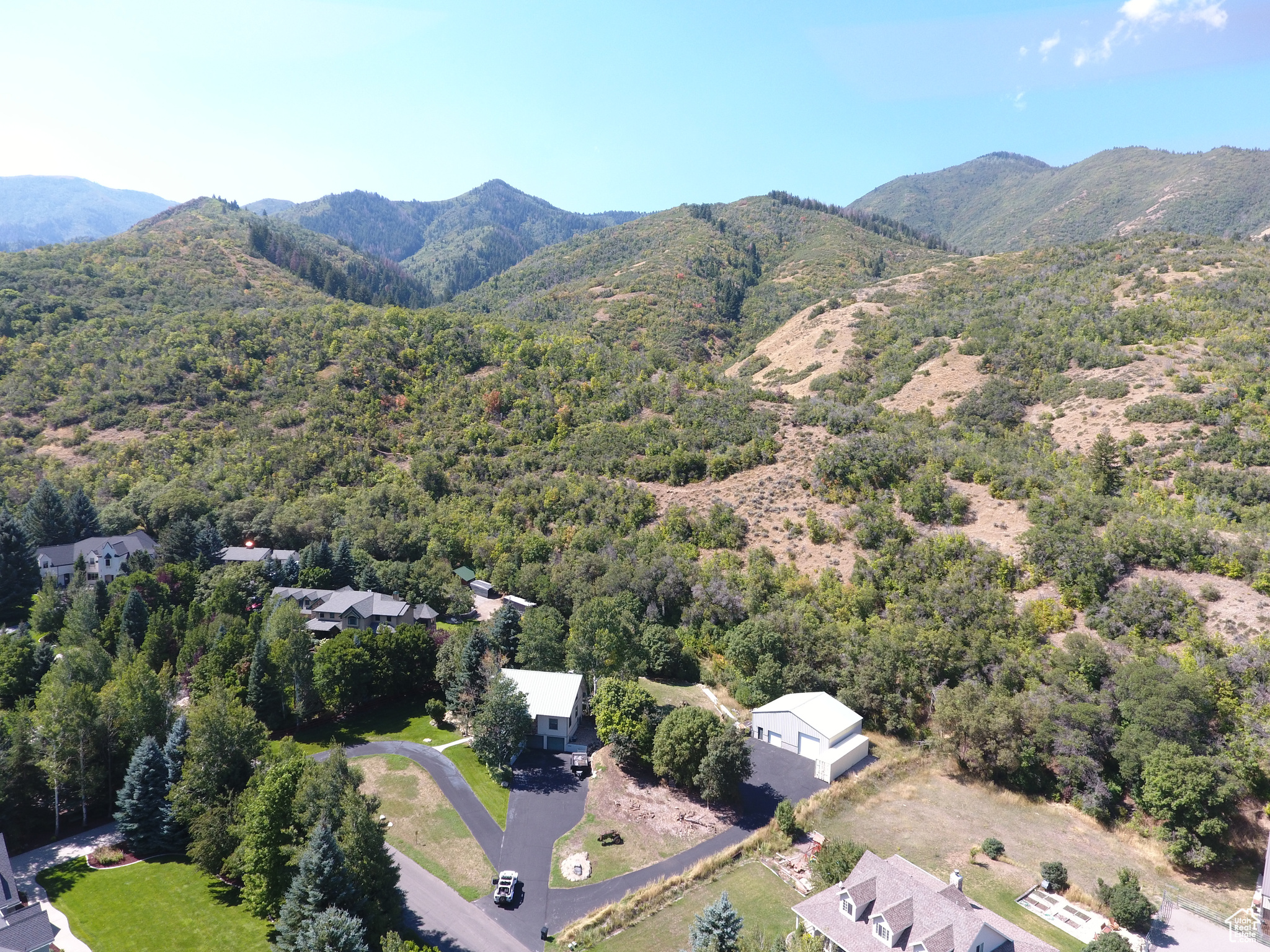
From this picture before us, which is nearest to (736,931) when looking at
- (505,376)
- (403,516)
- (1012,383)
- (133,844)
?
(133,844)

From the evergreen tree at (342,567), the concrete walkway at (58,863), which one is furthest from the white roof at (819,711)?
the evergreen tree at (342,567)

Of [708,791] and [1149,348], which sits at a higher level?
[1149,348]

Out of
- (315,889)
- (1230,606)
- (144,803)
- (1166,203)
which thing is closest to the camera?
(315,889)

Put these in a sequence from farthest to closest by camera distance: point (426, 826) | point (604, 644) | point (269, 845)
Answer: point (604, 644), point (426, 826), point (269, 845)

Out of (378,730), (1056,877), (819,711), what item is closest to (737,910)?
(1056,877)

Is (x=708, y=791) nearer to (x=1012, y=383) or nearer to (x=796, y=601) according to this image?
(x=796, y=601)

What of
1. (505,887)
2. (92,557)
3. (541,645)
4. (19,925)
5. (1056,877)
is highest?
(92,557)

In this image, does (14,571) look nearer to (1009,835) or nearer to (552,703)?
(552,703)

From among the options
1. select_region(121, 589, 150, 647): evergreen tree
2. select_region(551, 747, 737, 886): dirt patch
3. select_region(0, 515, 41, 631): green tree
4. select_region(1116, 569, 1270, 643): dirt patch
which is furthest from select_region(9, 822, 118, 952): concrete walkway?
select_region(1116, 569, 1270, 643): dirt patch
